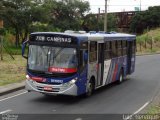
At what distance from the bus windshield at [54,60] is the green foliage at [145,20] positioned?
69.2 meters

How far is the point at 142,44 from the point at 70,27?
10754mm

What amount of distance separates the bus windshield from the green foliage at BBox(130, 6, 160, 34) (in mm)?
69214


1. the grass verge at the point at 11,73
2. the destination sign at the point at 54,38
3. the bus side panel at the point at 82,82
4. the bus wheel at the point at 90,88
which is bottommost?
the grass verge at the point at 11,73

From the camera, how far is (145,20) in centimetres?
8556

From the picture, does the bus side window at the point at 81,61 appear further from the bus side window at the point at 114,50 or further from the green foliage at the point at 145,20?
the green foliage at the point at 145,20

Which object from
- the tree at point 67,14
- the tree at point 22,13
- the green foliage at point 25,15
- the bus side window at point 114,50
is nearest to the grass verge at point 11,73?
the bus side window at point 114,50

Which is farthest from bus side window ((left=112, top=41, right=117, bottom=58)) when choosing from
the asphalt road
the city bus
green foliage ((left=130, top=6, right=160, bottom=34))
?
green foliage ((left=130, top=6, right=160, bottom=34))

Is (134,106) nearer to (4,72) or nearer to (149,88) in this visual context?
(149,88)

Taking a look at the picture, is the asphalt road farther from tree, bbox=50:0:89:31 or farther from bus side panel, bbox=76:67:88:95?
tree, bbox=50:0:89:31

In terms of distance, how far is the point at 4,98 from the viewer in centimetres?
1694

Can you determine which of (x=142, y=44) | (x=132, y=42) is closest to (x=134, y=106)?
(x=132, y=42)

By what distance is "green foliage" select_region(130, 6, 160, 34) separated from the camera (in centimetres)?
8462

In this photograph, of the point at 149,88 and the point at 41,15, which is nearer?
the point at 149,88

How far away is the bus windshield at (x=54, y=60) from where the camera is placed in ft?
52.5
